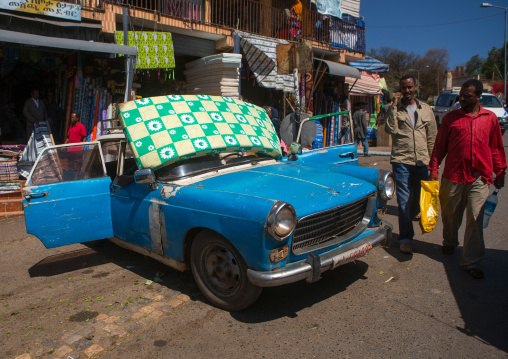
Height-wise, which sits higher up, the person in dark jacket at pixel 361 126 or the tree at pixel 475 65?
the tree at pixel 475 65

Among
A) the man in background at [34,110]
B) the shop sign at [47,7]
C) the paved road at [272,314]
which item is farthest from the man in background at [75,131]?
the paved road at [272,314]

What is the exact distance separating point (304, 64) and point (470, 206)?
211 inches

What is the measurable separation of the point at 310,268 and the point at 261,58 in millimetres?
9638

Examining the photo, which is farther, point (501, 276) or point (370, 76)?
point (370, 76)

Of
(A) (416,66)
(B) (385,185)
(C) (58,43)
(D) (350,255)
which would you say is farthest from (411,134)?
(A) (416,66)

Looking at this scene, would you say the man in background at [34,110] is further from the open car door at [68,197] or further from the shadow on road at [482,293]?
the shadow on road at [482,293]

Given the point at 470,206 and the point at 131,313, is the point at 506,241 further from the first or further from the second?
the point at 131,313

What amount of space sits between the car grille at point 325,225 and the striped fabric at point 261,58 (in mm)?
8664

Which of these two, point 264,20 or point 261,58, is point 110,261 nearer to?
point 261,58

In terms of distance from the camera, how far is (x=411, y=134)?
4688 mm

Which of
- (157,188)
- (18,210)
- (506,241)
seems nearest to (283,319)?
(157,188)

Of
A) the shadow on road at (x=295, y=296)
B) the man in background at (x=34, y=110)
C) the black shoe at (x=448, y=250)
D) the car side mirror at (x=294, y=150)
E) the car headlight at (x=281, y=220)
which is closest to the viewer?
the car headlight at (x=281, y=220)

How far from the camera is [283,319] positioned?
130 inches

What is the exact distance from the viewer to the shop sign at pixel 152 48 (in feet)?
30.5
